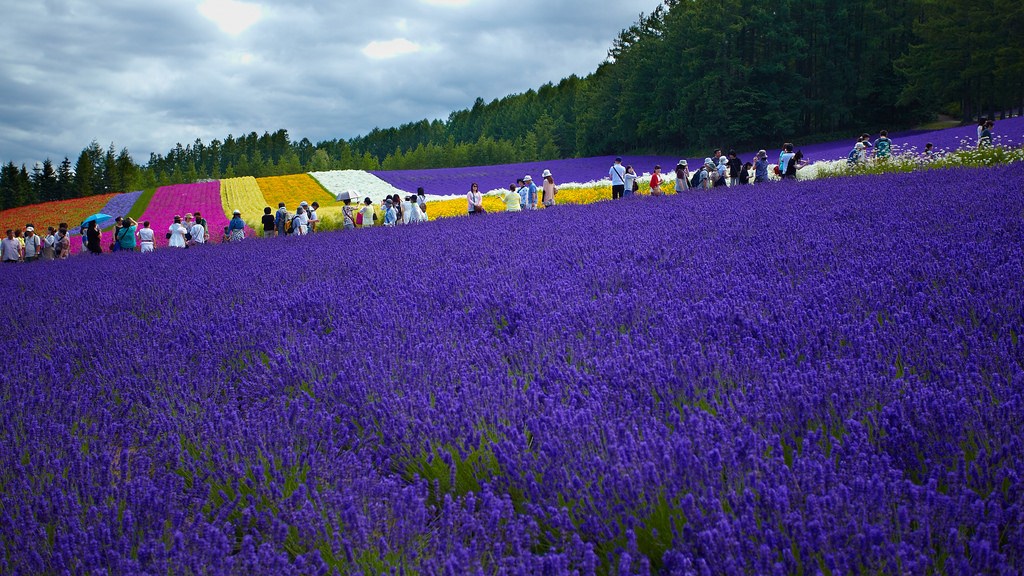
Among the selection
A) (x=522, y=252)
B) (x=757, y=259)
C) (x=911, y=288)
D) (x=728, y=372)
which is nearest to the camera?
(x=728, y=372)

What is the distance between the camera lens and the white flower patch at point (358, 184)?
33.3 meters

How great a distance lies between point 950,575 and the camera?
4.01ft

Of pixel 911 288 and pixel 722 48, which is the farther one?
pixel 722 48

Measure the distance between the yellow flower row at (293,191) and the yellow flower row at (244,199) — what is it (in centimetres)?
47

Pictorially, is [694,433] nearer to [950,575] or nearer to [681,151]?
[950,575]

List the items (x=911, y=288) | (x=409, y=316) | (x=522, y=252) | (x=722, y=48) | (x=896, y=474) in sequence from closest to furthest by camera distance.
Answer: (x=896, y=474) < (x=911, y=288) < (x=409, y=316) < (x=522, y=252) < (x=722, y=48)

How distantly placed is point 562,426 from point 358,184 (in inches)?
1477

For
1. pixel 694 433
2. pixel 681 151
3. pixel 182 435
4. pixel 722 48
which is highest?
pixel 722 48

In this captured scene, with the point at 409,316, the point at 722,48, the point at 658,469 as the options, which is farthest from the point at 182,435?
the point at 722,48

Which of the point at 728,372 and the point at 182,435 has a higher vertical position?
the point at 728,372

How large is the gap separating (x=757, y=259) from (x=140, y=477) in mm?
3885

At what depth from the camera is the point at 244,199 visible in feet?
111

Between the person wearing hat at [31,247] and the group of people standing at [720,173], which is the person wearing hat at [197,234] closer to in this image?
the person wearing hat at [31,247]

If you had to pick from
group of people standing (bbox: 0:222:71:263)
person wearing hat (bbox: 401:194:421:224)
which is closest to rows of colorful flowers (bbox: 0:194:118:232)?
group of people standing (bbox: 0:222:71:263)
